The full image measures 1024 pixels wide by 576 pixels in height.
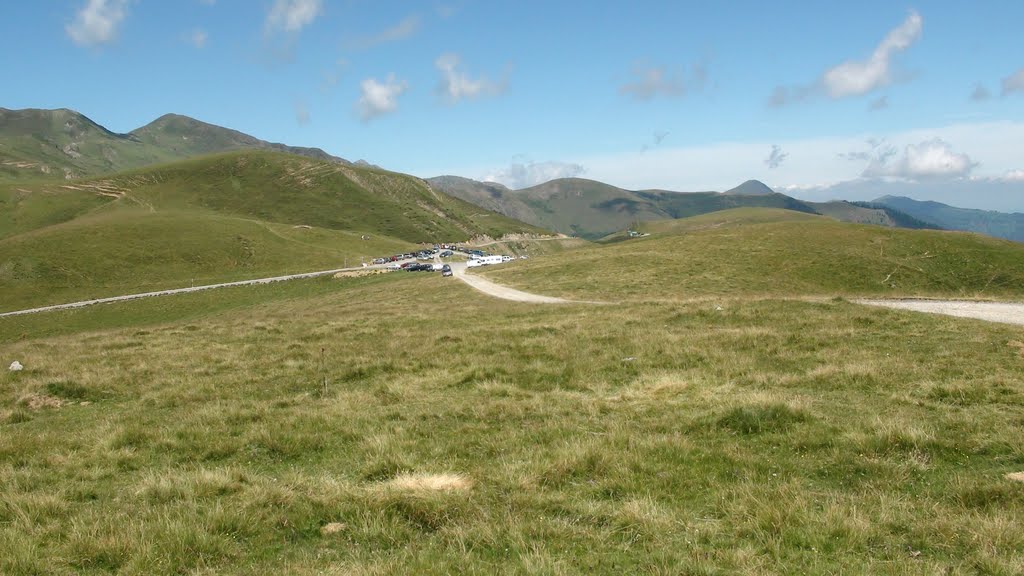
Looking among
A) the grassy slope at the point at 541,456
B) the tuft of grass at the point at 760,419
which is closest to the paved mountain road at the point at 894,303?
the grassy slope at the point at 541,456

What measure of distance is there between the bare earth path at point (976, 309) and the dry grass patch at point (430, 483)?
25811mm

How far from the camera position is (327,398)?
14.7 metres

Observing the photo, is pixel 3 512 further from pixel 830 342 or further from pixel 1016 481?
pixel 830 342

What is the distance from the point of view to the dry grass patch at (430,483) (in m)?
7.83

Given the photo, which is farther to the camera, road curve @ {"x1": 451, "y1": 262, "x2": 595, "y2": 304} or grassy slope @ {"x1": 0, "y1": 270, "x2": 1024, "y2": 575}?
road curve @ {"x1": 451, "y1": 262, "x2": 595, "y2": 304}

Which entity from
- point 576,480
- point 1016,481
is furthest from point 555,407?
point 1016,481

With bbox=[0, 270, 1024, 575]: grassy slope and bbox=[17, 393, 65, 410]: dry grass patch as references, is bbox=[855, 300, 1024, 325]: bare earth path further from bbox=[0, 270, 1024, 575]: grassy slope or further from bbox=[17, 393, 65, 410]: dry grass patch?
bbox=[17, 393, 65, 410]: dry grass patch

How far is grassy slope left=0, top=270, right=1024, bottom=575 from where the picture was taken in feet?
20.1

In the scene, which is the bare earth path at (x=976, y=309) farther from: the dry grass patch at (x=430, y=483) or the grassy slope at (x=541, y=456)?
the dry grass patch at (x=430, y=483)

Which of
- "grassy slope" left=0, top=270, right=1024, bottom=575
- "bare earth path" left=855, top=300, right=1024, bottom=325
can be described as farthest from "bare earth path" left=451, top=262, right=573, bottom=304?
"bare earth path" left=855, top=300, right=1024, bottom=325

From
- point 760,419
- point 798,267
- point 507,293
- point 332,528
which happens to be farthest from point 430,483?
point 798,267

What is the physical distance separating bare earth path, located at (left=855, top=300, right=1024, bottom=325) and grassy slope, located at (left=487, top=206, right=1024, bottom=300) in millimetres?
10800

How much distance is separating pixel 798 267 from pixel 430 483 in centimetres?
5238

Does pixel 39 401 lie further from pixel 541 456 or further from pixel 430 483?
pixel 541 456
